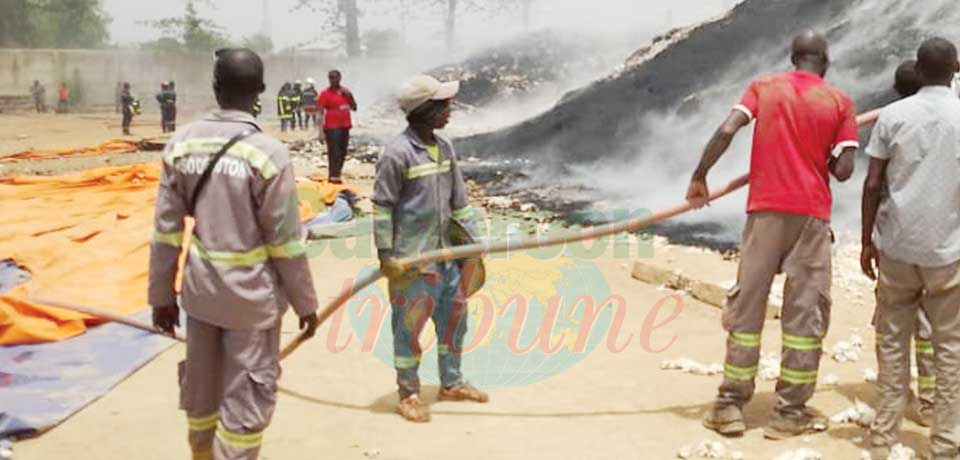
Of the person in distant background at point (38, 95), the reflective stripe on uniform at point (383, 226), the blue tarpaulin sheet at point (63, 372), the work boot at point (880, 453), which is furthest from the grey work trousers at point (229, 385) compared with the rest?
the person in distant background at point (38, 95)

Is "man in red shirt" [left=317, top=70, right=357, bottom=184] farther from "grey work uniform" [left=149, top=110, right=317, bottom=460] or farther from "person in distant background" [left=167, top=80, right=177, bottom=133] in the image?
"person in distant background" [left=167, top=80, right=177, bottom=133]

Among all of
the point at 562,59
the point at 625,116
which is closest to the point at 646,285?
the point at 625,116

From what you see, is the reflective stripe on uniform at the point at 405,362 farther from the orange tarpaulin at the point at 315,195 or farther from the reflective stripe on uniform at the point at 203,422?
the orange tarpaulin at the point at 315,195

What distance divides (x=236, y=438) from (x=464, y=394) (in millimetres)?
1687

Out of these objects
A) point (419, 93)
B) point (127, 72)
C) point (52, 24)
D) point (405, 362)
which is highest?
point (52, 24)

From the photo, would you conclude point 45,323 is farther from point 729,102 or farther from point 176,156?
point 729,102

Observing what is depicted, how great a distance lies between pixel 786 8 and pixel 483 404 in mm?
11340

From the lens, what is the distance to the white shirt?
3.46 metres

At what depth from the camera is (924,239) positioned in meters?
3.47

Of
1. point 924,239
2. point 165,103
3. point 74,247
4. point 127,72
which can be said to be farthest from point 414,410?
point 127,72

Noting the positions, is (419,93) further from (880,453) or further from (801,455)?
(880,453)

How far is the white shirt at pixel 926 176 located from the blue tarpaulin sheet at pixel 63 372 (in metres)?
3.80

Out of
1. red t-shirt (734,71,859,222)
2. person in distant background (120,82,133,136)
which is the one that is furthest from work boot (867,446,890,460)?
person in distant background (120,82,133,136)

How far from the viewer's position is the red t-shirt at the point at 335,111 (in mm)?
11555
